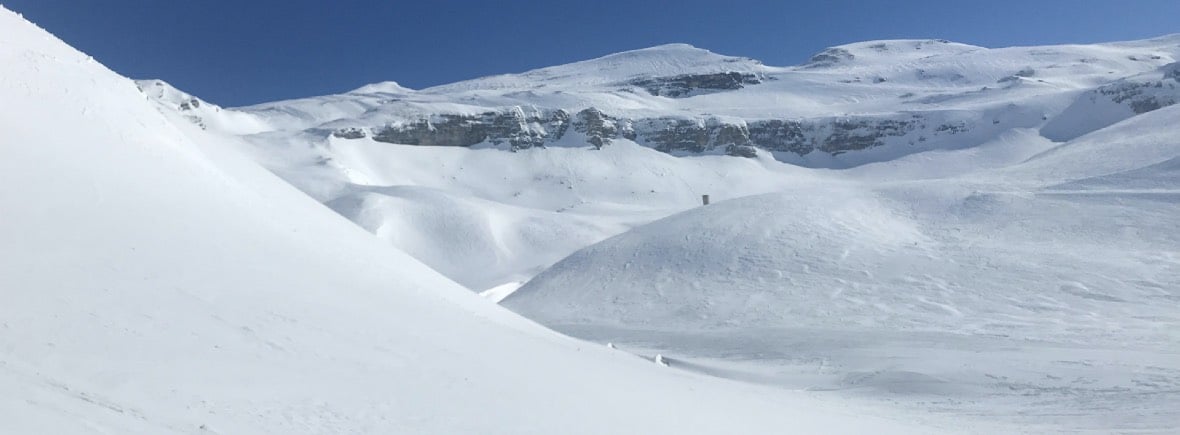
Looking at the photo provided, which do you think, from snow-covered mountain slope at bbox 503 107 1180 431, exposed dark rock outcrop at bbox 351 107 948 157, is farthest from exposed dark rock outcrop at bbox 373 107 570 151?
snow-covered mountain slope at bbox 503 107 1180 431

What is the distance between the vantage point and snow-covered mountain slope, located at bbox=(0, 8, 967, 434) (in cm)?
824

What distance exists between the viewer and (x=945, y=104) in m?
109

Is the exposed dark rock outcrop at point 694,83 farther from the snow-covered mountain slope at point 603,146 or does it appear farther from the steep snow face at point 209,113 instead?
the steep snow face at point 209,113

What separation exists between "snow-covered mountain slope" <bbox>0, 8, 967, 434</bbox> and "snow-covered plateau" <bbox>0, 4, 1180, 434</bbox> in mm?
49

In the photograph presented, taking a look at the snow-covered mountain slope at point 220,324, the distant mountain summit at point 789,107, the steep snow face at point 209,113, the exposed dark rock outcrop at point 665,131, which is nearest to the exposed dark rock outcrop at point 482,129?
the exposed dark rock outcrop at point 665,131

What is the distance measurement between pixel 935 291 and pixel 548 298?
1398 cm

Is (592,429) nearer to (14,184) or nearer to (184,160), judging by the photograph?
(14,184)

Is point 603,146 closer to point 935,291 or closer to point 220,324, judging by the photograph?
point 935,291

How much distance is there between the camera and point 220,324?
1038 centimetres

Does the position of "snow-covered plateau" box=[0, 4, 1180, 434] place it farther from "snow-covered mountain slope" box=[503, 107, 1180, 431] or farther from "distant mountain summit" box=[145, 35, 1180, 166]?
"distant mountain summit" box=[145, 35, 1180, 166]

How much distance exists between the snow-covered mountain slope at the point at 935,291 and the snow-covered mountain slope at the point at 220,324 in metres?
3.18

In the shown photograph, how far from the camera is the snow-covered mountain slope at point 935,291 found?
18.6 m

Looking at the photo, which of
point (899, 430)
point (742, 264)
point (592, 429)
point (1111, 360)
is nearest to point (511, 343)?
point (592, 429)

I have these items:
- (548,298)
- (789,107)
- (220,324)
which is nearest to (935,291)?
(548,298)
